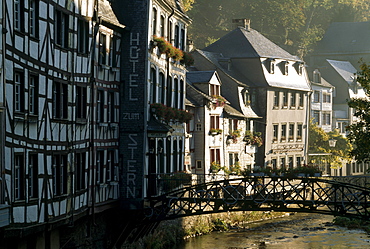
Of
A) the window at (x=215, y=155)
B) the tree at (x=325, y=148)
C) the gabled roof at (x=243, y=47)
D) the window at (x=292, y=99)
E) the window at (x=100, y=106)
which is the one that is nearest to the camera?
the window at (x=100, y=106)

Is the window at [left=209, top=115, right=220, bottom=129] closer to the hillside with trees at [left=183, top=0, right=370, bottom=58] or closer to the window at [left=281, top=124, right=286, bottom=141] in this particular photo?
the window at [left=281, top=124, right=286, bottom=141]

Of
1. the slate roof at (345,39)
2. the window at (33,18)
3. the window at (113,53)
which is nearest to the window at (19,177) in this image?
the window at (33,18)

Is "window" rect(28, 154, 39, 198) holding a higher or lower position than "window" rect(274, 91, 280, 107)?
lower

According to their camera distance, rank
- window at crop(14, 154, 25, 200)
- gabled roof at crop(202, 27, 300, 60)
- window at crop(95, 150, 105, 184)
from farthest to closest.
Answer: gabled roof at crop(202, 27, 300, 60)
window at crop(95, 150, 105, 184)
window at crop(14, 154, 25, 200)

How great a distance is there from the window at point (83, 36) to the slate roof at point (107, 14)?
1082 mm

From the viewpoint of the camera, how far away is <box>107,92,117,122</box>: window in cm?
3324

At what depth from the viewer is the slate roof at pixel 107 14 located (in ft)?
103

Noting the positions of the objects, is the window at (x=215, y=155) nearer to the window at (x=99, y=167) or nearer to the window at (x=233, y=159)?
the window at (x=233, y=159)

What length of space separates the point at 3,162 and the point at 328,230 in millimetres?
32604

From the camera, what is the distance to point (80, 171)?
29.6 metres

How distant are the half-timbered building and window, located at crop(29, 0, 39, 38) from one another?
3cm

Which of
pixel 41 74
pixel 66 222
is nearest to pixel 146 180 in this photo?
pixel 66 222

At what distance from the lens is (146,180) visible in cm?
3484

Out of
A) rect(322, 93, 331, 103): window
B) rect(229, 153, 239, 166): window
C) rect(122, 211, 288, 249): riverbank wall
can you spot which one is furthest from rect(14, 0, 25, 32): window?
rect(322, 93, 331, 103): window
